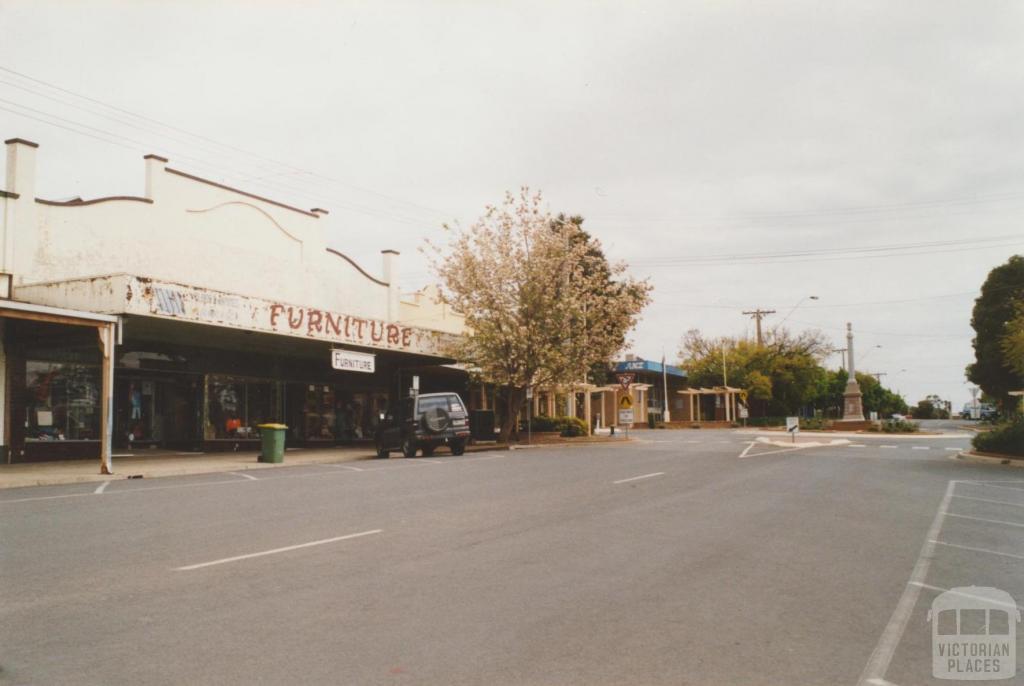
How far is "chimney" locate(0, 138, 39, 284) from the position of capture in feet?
70.2

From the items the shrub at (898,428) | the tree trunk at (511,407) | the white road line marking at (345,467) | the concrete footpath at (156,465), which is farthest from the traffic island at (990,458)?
the shrub at (898,428)

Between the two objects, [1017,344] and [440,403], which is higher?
[1017,344]

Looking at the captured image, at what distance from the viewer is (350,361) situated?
2780 centimetres

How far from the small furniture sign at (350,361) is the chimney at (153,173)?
24.8 feet

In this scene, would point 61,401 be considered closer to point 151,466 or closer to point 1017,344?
point 151,466

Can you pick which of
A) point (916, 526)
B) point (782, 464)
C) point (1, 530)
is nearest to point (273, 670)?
point (1, 530)

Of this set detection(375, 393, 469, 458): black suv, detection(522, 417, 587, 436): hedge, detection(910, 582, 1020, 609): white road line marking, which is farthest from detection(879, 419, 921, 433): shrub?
detection(910, 582, 1020, 609): white road line marking

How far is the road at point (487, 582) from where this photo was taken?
17.0ft

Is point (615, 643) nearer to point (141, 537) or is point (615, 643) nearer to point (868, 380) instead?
point (141, 537)

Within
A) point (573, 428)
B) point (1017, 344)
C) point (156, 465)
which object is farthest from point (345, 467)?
point (1017, 344)

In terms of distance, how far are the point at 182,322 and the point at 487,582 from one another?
17814 millimetres

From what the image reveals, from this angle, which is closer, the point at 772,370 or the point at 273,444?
the point at 273,444

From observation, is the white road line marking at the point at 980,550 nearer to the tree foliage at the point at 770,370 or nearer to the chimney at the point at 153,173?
the chimney at the point at 153,173

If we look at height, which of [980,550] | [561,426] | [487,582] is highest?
[561,426]
